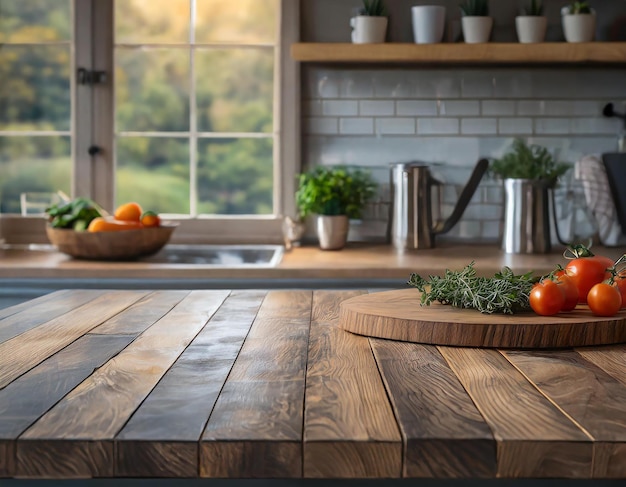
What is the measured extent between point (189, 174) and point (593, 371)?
2.51 metres

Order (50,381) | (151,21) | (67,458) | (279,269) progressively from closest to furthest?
(67,458) < (50,381) < (279,269) < (151,21)

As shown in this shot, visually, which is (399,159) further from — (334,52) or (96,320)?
(96,320)

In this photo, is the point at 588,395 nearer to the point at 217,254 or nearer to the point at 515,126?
the point at 217,254

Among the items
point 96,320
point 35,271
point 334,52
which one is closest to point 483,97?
point 334,52

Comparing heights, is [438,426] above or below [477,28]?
below

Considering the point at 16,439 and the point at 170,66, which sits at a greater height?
the point at 170,66

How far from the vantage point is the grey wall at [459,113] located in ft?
11.7

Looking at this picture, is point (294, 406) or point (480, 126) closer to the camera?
point (294, 406)

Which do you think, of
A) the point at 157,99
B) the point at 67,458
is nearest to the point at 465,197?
the point at 157,99

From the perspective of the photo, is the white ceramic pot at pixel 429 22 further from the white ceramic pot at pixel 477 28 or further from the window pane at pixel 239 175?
the window pane at pixel 239 175

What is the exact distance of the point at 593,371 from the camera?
1.36 meters

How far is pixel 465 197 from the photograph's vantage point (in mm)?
3379

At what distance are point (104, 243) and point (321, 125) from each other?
3.45 feet

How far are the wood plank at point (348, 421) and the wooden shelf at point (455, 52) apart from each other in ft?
6.53
